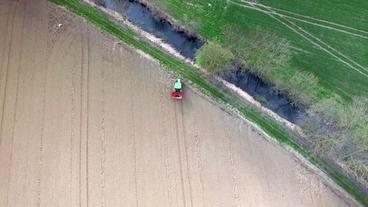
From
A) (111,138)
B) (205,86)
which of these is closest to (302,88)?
(205,86)

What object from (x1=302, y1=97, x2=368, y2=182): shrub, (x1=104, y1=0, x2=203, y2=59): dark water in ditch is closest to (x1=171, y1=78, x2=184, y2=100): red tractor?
(x1=104, y1=0, x2=203, y2=59): dark water in ditch

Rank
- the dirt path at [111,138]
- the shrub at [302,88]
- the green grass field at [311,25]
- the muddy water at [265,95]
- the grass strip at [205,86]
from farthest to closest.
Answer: the green grass field at [311,25], the muddy water at [265,95], the shrub at [302,88], the grass strip at [205,86], the dirt path at [111,138]

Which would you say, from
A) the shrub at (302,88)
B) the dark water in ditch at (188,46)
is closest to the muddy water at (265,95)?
the dark water in ditch at (188,46)

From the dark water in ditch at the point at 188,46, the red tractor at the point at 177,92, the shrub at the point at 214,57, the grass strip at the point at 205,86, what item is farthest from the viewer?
the dark water in ditch at the point at 188,46

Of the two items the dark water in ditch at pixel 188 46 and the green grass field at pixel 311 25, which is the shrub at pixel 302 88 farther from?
the green grass field at pixel 311 25

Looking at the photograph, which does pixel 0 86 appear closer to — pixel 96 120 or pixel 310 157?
pixel 96 120

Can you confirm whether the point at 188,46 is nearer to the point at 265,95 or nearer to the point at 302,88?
the point at 265,95

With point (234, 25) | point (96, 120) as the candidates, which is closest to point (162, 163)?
point (96, 120)
